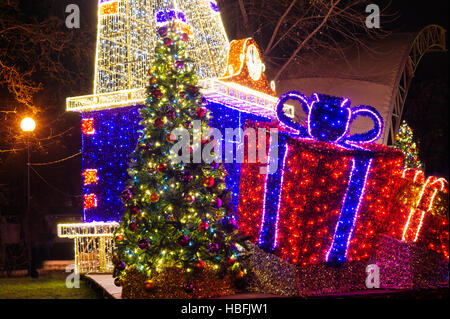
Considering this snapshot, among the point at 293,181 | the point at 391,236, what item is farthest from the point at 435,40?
the point at 293,181

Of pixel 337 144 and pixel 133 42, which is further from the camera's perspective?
pixel 133 42

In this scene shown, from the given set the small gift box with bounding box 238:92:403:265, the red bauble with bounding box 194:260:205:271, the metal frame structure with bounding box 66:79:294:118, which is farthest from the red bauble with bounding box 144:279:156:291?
the metal frame structure with bounding box 66:79:294:118

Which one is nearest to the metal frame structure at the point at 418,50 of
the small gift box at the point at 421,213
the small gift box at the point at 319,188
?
the small gift box at the point at 421,213

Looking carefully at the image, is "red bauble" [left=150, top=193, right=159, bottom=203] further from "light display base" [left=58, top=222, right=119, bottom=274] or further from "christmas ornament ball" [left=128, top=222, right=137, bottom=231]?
"light display base" [left=58, top=222, right=119, bottom=274]

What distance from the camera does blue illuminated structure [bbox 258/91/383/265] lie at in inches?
345

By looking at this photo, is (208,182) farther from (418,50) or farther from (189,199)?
(418,50)

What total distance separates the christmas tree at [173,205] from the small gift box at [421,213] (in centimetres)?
296

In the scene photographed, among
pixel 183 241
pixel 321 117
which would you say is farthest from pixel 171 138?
pixel 321 117

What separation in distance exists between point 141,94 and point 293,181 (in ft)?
14.2

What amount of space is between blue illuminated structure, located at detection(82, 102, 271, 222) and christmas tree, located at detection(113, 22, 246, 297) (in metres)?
2.85

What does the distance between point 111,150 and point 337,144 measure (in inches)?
207

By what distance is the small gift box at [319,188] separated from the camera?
8.40 m

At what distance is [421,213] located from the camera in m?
9.62

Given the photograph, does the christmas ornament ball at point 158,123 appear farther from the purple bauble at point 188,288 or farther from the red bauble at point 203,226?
the purple bauble at point 188,288
